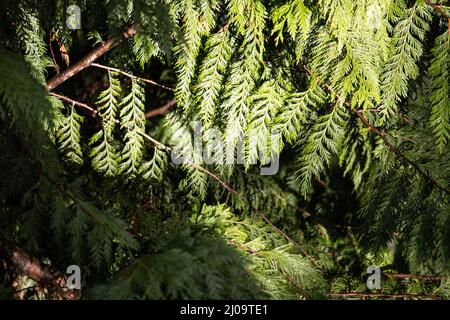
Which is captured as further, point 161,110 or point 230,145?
point 161,110

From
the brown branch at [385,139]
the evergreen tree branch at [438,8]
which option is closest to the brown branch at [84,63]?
the brown branch at [385,139]

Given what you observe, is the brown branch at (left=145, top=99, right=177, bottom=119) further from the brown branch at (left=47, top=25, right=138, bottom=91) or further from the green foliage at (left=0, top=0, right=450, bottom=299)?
the brown branch at (left=47, top=25, right=138, bottom=91)

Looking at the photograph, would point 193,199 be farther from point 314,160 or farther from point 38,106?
point 38,106

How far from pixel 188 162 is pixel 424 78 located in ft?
3.61

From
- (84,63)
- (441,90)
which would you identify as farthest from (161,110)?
(441,90)

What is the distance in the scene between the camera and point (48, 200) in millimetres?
1683

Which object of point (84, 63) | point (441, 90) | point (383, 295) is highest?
point (84, 63)

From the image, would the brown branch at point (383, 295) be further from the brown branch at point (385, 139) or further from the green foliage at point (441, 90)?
the green foliage at point (441, 90)

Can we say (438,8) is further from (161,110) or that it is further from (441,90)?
(161,110)

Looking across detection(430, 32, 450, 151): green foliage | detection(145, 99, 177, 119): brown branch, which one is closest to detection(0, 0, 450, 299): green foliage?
detection(430, 32, 450, 151): green foliage

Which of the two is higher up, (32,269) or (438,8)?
(438,8)
